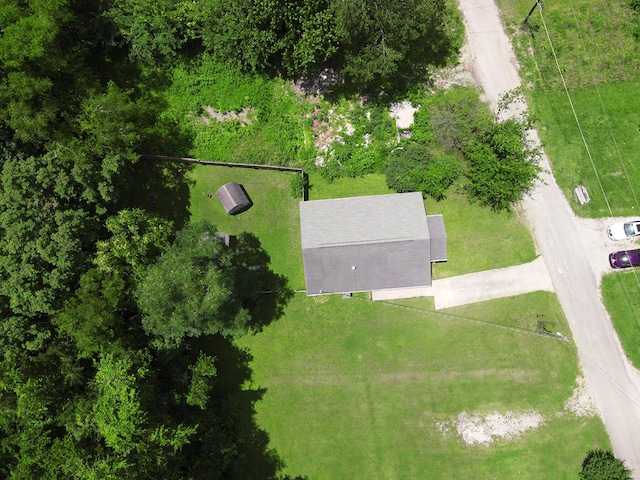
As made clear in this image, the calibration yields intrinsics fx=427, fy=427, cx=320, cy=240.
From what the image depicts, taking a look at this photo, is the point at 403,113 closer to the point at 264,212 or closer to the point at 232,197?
the point at 264,212

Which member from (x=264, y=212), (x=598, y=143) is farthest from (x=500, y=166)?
(x=264, y=212)

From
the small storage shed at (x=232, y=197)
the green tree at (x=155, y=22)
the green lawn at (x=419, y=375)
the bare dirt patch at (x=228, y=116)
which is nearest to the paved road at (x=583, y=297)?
the green lawn at (x=419, y=375)

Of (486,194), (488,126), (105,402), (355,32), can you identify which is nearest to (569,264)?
(486,194)

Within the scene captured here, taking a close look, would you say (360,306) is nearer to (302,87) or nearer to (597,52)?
(302,87)

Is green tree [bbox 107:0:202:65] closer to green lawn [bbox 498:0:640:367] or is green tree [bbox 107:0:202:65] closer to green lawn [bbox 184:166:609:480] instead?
green lawn [bbox 184:166:609:480]

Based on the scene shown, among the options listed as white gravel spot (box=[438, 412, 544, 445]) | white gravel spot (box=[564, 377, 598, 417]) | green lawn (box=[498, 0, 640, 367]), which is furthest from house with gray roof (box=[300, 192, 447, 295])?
white gravel spot (box=[564, 377, 598, 417])

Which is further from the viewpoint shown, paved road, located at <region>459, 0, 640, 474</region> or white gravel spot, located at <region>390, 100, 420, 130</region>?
white gravel spot, located at <region>390, 100, 420, 130</region>
